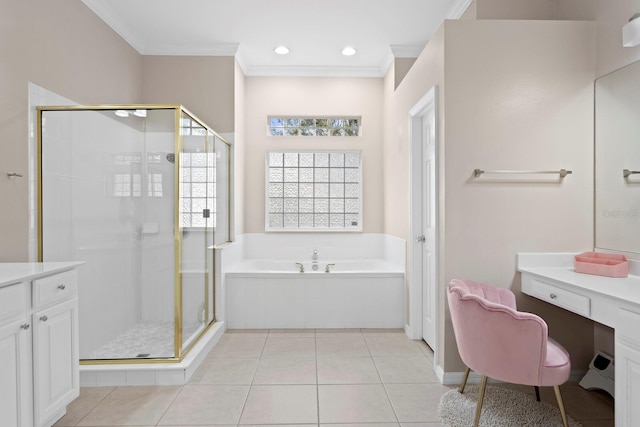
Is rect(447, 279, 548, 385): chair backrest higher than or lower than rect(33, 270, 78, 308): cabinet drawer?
lower

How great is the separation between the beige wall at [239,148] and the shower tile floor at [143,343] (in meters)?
1.49

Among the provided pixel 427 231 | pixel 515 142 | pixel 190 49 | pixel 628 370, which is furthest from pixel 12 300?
pixel 190 49

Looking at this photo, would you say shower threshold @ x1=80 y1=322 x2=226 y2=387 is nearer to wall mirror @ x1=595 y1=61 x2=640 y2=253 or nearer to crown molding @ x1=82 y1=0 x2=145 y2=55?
crown molding @ x1=82 y1=0 x2=145 y2=55

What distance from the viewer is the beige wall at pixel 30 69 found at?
218 centimetres

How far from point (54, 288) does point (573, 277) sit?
2.77 metres

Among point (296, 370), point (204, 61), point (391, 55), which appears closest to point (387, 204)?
point (391, 55)

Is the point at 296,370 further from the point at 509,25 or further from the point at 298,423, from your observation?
the point at 509,25

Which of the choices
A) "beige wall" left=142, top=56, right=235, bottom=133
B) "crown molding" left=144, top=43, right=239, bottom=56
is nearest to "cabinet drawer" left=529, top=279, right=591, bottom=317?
"beige wall" left=142, top=56, right=235, bottom=133

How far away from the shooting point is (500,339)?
178 cm

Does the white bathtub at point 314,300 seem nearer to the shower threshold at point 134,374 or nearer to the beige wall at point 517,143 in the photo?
the shower threshold at point 134,374

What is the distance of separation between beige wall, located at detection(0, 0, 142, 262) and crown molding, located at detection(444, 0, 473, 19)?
3023mm

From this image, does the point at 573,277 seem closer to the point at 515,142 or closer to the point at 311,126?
the point at 515,142

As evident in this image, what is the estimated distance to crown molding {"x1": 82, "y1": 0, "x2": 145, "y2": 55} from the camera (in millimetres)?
3033

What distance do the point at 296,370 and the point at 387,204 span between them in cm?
230
